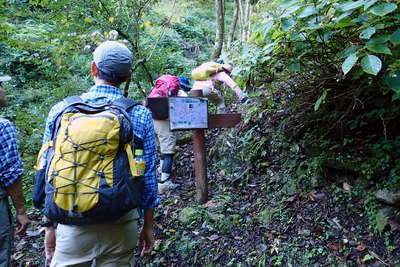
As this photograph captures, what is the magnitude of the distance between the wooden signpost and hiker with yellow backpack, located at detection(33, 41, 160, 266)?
193 centimetres

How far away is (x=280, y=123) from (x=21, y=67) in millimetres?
10311

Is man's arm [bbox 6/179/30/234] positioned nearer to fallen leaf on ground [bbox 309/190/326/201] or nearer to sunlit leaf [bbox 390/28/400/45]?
sunlit leaf [bbox 390/28/400/45]

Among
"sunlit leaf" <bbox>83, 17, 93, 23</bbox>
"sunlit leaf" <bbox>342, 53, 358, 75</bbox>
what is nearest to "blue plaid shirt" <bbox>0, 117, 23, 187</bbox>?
"sunlit leaf" <bbox>342, 53, 358, 75</bbox>

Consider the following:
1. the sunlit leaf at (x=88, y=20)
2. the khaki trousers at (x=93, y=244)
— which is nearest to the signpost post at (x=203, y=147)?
the khaki trousers at (x=93, y=244)

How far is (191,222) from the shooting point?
12.3ft

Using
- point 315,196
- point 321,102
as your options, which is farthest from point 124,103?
point 315,196

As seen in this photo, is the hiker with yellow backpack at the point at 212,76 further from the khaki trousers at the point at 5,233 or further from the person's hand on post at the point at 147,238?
the khaki trousers at the point at 5,233

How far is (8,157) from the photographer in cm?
233

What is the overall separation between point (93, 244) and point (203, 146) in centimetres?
234

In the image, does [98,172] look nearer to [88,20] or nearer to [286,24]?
[286,24]

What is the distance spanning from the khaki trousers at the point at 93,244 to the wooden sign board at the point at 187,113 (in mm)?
1968

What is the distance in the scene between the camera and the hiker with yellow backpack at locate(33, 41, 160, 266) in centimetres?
162

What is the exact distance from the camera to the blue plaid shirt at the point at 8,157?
7.56 ft

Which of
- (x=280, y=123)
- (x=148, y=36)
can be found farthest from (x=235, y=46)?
(x=148, y=36)
